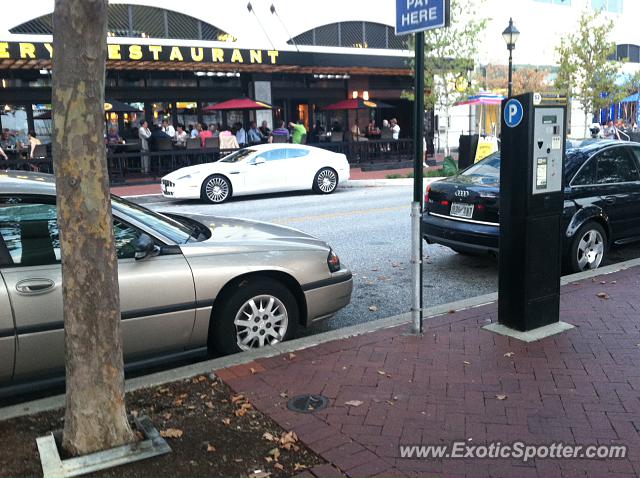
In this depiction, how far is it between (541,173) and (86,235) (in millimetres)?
3557

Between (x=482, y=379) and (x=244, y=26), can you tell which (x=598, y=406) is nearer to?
(x=482, y=379)

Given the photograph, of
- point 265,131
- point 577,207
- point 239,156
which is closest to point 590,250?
point 577,207

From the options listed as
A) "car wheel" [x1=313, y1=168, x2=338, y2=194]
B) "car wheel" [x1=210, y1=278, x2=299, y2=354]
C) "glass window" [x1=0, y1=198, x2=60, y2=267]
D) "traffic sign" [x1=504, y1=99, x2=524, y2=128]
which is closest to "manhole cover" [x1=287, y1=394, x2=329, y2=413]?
"car wheel" [x1=210, y1=278, x2=299, y2=354]

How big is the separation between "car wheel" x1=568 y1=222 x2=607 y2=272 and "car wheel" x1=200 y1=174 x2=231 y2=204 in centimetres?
959

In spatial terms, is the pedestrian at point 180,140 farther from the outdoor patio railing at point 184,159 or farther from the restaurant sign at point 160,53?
the restaurant sign at point 160,53

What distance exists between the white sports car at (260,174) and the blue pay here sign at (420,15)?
419 inches

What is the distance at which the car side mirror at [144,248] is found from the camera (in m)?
4.50

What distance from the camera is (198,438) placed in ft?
12.2

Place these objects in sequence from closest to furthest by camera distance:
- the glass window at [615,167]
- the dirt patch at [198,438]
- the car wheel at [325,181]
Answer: the dirt patch at [198,438] → the glass window at [615,167] → the car wheel at [325,181]

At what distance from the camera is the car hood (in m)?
5.10

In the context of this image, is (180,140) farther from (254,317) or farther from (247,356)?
(247,356)

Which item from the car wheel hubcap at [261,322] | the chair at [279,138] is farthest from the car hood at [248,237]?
the chair at [279,138]

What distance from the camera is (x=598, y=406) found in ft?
13.1

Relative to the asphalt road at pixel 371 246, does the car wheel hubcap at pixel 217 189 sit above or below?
above
